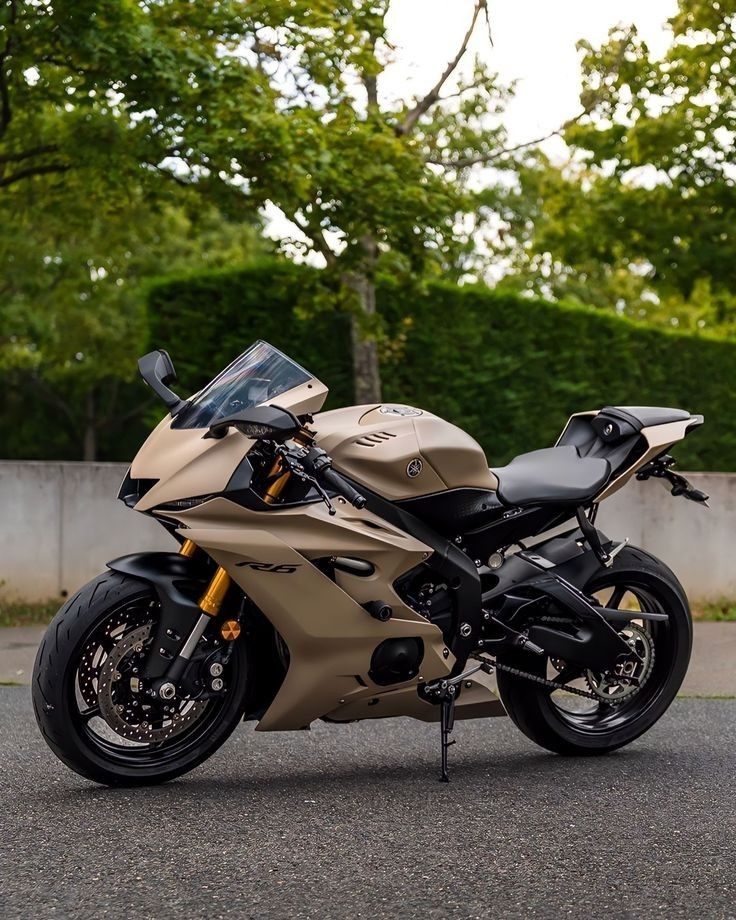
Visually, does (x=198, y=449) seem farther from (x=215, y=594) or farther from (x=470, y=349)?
(x=470, y=349)

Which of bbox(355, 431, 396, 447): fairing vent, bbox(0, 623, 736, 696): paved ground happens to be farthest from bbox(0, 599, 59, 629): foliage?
bbox(355, 431, 396, 447): fairing vent

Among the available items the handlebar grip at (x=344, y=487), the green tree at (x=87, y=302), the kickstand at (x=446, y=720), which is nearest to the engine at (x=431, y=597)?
the kickstand at (x=446, y=720)

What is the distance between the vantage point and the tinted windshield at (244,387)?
177 inches

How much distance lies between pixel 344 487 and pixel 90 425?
3096cm

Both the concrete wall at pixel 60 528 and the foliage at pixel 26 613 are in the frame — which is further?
the concrete wall at pixel 60 528

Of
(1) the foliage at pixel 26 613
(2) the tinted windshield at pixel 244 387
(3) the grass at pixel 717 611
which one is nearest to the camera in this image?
(2) the tinted windshield at pixel 244 387

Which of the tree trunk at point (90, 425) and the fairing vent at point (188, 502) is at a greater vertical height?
the fairing vent at point (188, 502)

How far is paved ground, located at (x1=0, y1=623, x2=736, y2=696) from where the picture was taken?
278 inches

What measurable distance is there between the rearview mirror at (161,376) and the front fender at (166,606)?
0.57m

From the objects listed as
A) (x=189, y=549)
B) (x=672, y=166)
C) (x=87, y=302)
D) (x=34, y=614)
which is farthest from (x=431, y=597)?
(x=87, y=302)

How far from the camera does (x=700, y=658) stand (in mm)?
7973

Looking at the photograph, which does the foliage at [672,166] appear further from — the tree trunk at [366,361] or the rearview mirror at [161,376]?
the rearview mirror at [161,376]

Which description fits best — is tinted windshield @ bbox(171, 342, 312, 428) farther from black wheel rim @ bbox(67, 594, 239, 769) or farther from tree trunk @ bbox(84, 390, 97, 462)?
tree trunk @ bbox(84, 390, 97, 462)

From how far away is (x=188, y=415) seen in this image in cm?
452
